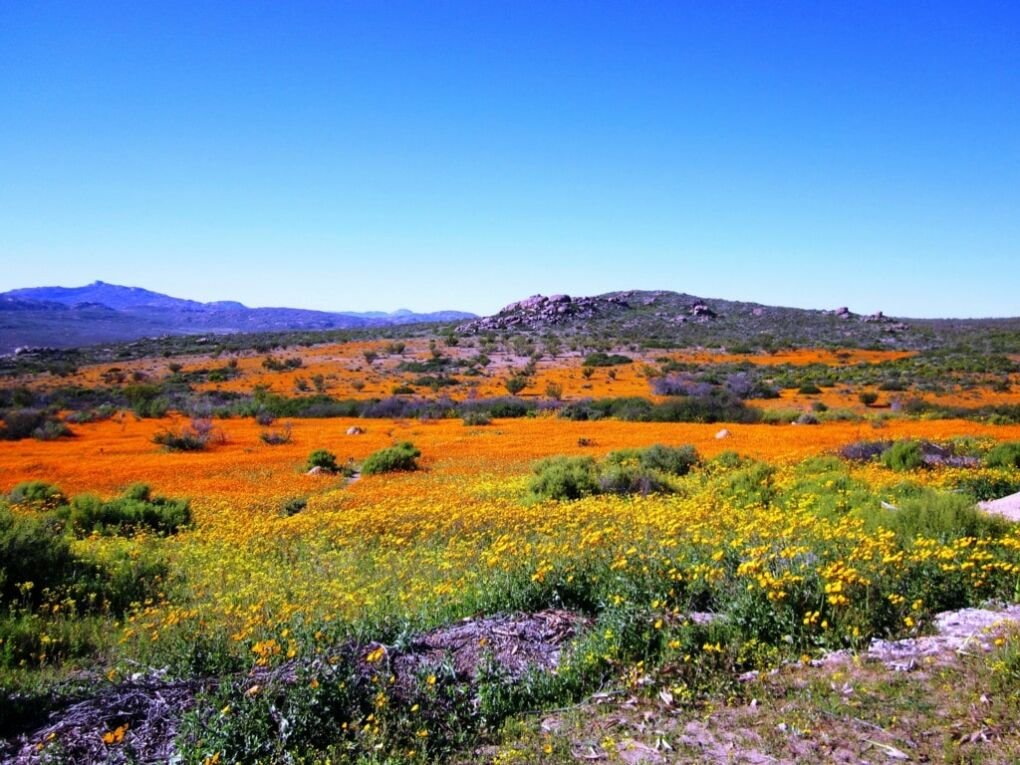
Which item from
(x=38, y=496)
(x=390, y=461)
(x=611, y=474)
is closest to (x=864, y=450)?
Answer: (x=611, y=474)

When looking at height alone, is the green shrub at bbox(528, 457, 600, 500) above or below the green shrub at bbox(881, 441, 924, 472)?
below

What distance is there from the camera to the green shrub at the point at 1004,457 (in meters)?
15.0

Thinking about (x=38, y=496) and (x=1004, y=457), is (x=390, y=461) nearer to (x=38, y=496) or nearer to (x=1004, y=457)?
(x=38, y=496)

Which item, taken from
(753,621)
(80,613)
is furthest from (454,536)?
(753,621)

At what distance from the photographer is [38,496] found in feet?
50.0

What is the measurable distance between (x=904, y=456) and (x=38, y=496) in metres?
19.5

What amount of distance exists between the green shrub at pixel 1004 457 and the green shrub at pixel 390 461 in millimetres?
14058

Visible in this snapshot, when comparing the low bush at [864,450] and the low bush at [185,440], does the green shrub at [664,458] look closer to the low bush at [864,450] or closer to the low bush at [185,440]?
the low bush at [864,450]

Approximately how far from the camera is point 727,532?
8.48 meters

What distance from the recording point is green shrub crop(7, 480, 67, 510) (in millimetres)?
14773

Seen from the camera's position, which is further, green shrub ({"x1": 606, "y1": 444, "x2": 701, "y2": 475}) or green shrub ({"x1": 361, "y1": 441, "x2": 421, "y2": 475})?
green shrub ({"x1": 361, "y1": 441, "x2": 421, "y2": 475})

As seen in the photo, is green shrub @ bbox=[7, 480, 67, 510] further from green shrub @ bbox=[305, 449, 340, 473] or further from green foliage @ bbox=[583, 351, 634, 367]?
green foliage @ bbox=[583, 351, 634, 367]

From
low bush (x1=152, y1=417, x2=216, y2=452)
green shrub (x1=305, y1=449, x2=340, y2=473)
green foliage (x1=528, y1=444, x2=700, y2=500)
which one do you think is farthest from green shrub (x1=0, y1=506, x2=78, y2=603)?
low bush (x1=152, y1=417, x2=216, y2=452)

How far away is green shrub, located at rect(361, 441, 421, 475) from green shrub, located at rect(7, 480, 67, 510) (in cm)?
720
